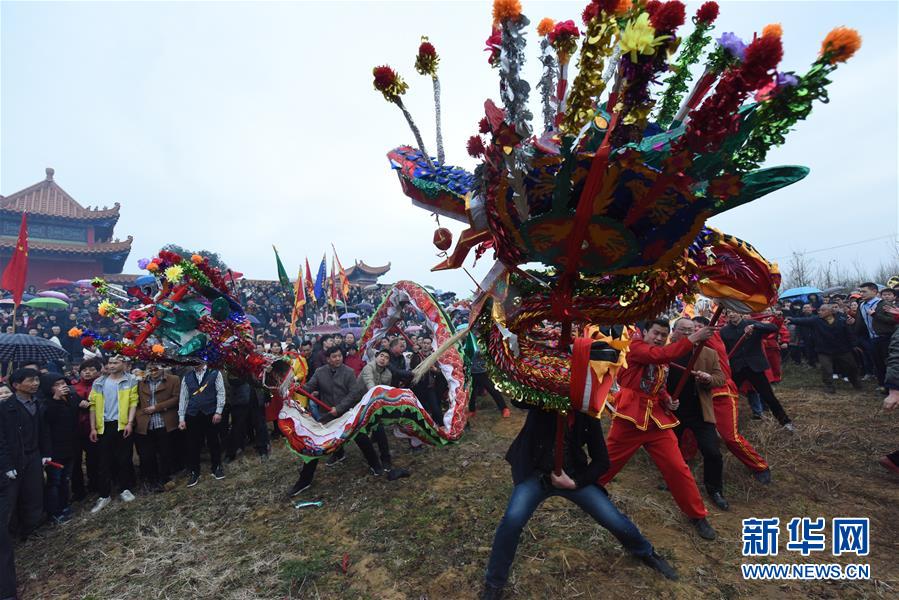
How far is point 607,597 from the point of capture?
2746 millimetres

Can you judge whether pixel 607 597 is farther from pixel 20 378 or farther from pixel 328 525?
pixel 20 378

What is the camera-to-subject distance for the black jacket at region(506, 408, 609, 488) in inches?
107

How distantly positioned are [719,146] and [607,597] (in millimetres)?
2777

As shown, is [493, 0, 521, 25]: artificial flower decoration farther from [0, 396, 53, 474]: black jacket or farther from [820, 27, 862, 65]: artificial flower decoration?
[0, 396, 53, 474]: black jacket

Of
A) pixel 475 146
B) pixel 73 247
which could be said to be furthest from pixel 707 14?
pixel 73 247

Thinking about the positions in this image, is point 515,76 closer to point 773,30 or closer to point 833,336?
point 773,30

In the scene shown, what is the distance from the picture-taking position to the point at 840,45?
4.37ft

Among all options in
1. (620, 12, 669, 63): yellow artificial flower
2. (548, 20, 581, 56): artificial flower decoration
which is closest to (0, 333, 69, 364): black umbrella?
(548, 20, 581, 56): artificial flower decoration

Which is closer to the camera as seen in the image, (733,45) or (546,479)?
(733,45)

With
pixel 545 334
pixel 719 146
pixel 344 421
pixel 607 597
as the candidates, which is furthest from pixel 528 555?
pixel 719 146

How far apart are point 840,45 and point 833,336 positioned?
26.3 ft

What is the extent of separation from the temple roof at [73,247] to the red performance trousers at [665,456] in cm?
2737

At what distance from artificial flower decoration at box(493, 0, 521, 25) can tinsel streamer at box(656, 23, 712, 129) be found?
2.59ft

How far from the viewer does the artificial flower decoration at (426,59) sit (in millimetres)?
2297
